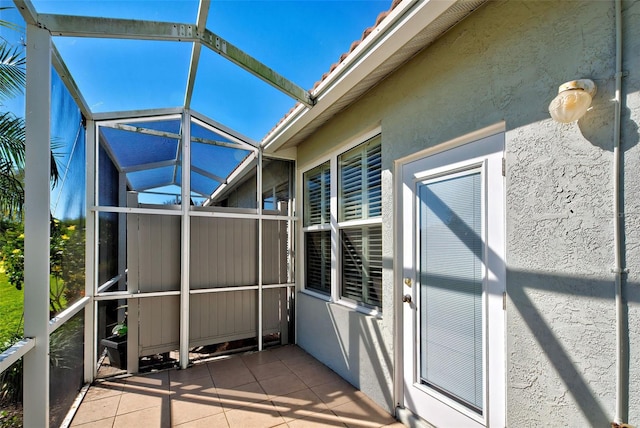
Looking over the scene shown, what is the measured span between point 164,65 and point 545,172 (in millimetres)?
3461

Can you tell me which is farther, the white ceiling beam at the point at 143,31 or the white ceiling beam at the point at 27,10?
the white ceiling beam at the point at 143,31

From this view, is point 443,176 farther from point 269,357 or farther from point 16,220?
point 269,357

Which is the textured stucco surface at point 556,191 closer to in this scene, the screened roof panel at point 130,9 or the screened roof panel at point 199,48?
the screened roof panel at point 199,48

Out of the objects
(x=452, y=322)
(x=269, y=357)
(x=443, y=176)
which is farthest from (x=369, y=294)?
(x=269, y=357)

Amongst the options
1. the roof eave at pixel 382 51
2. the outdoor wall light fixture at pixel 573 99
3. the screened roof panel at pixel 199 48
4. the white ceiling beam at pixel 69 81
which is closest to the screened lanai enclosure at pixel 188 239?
the white ceiling beam at pixel 69 81

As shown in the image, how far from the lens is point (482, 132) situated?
6.95ft

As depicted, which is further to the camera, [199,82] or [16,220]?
[199,82]

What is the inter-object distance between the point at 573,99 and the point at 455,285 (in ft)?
4.62

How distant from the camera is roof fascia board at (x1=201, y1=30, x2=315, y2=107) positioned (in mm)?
2662

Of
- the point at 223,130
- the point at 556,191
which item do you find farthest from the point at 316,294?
the point at 556,191

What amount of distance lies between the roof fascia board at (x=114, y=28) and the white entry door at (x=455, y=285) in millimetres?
2301

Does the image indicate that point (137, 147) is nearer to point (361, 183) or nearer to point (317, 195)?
point (317, 195)

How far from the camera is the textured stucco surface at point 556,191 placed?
4.76 ft

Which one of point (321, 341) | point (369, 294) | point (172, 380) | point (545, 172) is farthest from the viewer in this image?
point (321, 341)
